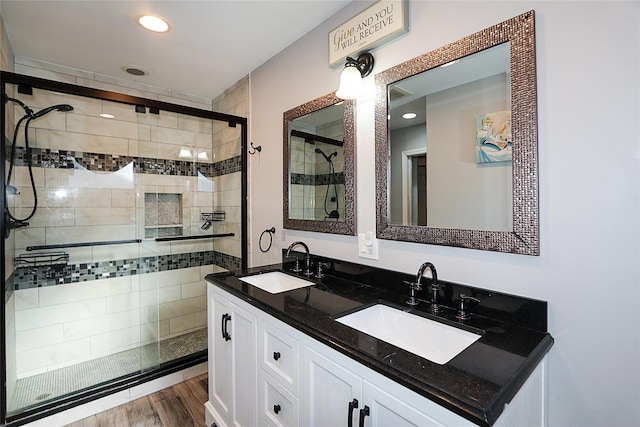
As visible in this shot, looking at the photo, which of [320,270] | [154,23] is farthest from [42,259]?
[320,270]

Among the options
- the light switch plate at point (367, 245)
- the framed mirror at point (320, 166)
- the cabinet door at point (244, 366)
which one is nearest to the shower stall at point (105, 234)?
the framed mirror at point (320, 166)

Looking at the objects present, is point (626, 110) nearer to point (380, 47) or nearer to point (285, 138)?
point (380, 47)

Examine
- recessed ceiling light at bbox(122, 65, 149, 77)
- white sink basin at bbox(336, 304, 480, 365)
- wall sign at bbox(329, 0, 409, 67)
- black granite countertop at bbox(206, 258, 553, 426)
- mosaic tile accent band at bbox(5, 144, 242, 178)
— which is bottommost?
white sink basin at bbox(336, 304, 480, 365)

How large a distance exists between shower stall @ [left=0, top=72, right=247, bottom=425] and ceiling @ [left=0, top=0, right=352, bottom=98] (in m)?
0.33

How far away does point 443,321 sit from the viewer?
1147 mm

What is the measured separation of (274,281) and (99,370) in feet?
5.28

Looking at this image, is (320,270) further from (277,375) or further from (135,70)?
(135,70)

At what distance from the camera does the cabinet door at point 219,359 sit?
66.1 inches

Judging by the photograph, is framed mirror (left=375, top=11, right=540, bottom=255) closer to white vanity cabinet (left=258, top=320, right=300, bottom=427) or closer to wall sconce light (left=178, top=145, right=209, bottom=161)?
white vanity cabinet (left=258, top=320, right=300, bottom=427)

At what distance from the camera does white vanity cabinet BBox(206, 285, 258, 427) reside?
1479mm

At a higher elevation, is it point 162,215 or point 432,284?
point 162,215

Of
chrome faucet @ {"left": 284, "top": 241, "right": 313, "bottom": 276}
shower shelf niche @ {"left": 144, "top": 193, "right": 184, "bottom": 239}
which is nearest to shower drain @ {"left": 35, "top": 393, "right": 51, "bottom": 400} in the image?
shower shelf niche @ {"left": 144, "top": 193, "right": 184, "bottom": 239}

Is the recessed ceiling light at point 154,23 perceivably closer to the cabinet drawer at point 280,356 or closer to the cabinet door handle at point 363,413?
the cabinet drawer at point 280,356

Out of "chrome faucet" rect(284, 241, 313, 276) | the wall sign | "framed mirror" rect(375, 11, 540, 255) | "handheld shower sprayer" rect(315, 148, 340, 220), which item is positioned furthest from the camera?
"chrome faucet" rect(284, 241, 313, 276)
